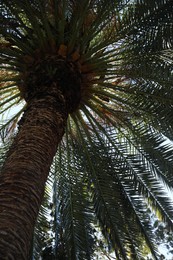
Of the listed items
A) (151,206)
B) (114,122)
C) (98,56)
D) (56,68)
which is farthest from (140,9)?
(151,206)

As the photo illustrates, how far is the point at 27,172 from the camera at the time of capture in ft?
12.7

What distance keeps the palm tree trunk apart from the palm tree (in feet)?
0.10

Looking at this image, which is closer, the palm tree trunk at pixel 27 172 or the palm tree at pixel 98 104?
the palm tree trunk at pixel 27 172

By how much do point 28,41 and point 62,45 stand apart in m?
0.62

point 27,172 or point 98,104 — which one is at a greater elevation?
point 98,104

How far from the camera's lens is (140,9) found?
6.34 m

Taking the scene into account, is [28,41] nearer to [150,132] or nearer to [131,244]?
[150,132]

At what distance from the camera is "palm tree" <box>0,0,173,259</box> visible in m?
5.92

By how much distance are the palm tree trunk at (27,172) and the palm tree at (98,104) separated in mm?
30

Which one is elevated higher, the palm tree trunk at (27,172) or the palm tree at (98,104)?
the palm tree at (98,104)

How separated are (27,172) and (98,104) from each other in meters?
4.03

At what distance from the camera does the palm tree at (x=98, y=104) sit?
592cm

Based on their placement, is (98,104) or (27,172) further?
(98,104)

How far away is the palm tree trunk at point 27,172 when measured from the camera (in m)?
3.02
